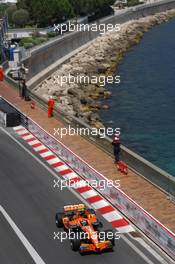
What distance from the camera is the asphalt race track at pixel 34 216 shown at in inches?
831

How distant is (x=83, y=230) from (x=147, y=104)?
4266 cm

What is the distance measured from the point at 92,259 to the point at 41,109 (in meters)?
22.7

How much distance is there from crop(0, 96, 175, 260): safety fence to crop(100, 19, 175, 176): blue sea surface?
40.4 feet

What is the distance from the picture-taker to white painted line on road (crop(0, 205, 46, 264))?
21047 millimetres

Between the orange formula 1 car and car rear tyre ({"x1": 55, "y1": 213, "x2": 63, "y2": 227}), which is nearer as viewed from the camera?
the orange formula 1 car

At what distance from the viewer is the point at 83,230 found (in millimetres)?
21531

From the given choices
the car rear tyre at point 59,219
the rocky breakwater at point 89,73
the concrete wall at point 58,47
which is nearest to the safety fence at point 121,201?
the car rear tyre at point 59,219

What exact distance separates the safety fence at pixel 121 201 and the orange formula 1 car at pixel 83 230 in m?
1.95

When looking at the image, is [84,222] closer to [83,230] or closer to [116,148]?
[83,230]

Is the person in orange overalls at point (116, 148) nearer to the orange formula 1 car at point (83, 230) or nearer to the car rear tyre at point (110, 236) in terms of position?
the orange formula 1 car at point (83, 230)

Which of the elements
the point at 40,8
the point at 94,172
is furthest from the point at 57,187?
the point at 40,8

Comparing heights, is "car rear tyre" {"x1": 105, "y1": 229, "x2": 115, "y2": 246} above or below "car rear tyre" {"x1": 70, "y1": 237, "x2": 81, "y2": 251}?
above

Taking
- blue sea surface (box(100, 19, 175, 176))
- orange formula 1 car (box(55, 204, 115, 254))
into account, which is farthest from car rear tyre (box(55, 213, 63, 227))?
blue sea surface (box(100, 19, 175, 176))

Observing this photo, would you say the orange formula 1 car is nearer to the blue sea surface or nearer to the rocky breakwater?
the blue sea surface
